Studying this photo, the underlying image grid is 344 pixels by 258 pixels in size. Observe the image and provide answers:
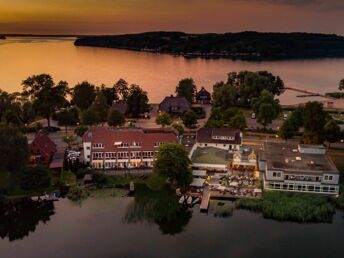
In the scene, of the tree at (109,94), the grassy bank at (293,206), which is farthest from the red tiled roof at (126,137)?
the tree at (109,94)

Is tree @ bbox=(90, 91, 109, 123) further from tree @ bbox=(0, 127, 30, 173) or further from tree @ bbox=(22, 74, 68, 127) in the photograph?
tree @ bbox=(0, 127, 30, 173)

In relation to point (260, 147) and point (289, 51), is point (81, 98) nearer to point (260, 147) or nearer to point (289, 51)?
point (260, 147)

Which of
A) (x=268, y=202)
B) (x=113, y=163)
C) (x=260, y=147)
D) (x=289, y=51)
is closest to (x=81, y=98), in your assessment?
(x=113, y=163)

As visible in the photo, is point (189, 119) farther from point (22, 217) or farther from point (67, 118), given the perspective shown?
point (22, 217)

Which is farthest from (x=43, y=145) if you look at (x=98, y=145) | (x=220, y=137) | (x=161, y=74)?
(x=161, y=74)

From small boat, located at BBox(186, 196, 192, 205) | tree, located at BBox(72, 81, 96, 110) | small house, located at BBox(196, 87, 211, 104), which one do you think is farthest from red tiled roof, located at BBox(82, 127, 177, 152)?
small house, located at BBox(196, 87, 211, 104)

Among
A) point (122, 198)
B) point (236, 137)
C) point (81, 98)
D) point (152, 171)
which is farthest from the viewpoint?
point (81, 98)
